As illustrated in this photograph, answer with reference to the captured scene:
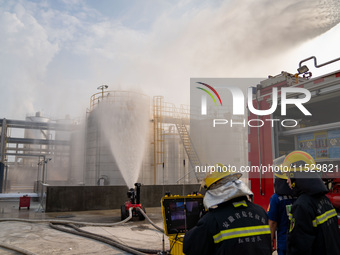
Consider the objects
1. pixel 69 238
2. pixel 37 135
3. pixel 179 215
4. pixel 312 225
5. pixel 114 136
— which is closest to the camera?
pixel 312 225

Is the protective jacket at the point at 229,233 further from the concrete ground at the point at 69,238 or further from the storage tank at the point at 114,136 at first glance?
the storage tank at the point at 114,136

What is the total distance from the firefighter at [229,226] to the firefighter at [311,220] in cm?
47

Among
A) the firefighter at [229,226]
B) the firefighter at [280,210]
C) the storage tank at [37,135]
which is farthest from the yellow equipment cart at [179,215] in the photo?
the storage tank at [37,135]

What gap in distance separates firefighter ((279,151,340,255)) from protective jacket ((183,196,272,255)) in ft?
1.61

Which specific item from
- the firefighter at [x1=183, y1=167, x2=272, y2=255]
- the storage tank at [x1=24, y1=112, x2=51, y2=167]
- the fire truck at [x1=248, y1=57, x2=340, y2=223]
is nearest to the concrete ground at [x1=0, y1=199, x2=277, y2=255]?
the fire truck at [x1=248, y1=57, x2=340, y2=223]

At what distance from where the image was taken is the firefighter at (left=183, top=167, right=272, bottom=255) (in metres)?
1.88

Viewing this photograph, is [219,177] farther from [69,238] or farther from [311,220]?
[69,238]

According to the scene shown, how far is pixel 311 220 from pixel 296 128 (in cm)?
249

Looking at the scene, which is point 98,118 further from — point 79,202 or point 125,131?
point 79,202

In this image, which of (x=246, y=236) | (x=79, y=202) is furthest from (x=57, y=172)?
(x=246, y=236)

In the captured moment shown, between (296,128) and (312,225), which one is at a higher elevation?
(296,128)

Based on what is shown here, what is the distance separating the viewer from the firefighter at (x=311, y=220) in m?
2.37

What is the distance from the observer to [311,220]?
95.5 inches

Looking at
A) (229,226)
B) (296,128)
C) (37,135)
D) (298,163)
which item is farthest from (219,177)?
(37,135)
